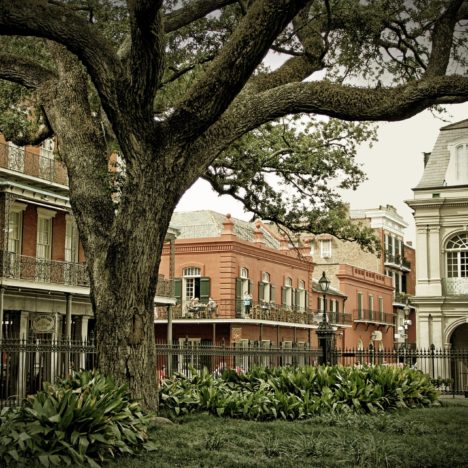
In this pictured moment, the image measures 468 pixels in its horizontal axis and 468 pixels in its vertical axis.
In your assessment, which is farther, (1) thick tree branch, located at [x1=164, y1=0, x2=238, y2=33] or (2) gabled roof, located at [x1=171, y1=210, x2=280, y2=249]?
(2) gabled roof, located at [x1=171, y1=210, x2=280, y2=249]

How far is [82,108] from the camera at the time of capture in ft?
40.2

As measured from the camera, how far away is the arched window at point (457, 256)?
3244 centimetres

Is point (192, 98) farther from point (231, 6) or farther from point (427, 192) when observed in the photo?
point (427, 192)

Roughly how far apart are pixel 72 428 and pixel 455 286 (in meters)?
25.1

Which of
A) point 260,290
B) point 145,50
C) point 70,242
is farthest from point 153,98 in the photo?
point 260,290

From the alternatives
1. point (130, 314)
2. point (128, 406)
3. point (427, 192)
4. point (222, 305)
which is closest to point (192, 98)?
point (130, 314)

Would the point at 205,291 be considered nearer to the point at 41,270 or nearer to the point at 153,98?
the point at 41,270

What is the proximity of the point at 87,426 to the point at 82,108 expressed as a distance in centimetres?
498

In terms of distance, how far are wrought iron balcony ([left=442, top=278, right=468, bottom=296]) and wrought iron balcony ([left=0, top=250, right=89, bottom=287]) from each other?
13.8 meters

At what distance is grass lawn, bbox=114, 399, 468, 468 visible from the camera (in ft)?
30.7

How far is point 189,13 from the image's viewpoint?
45.1 feet

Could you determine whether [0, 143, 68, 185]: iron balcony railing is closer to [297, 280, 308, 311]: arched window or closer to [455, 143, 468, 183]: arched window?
[455, 143, 468, 183]: arched window

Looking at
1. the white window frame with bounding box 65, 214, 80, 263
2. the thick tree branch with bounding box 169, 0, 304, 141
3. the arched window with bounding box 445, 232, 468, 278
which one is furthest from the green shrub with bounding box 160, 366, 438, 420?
the arched window with bounding box 445, 232, 468, 278

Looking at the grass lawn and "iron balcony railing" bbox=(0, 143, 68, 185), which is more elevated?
"iron balcony railing" bbox=(0, 143, 68, 185)
